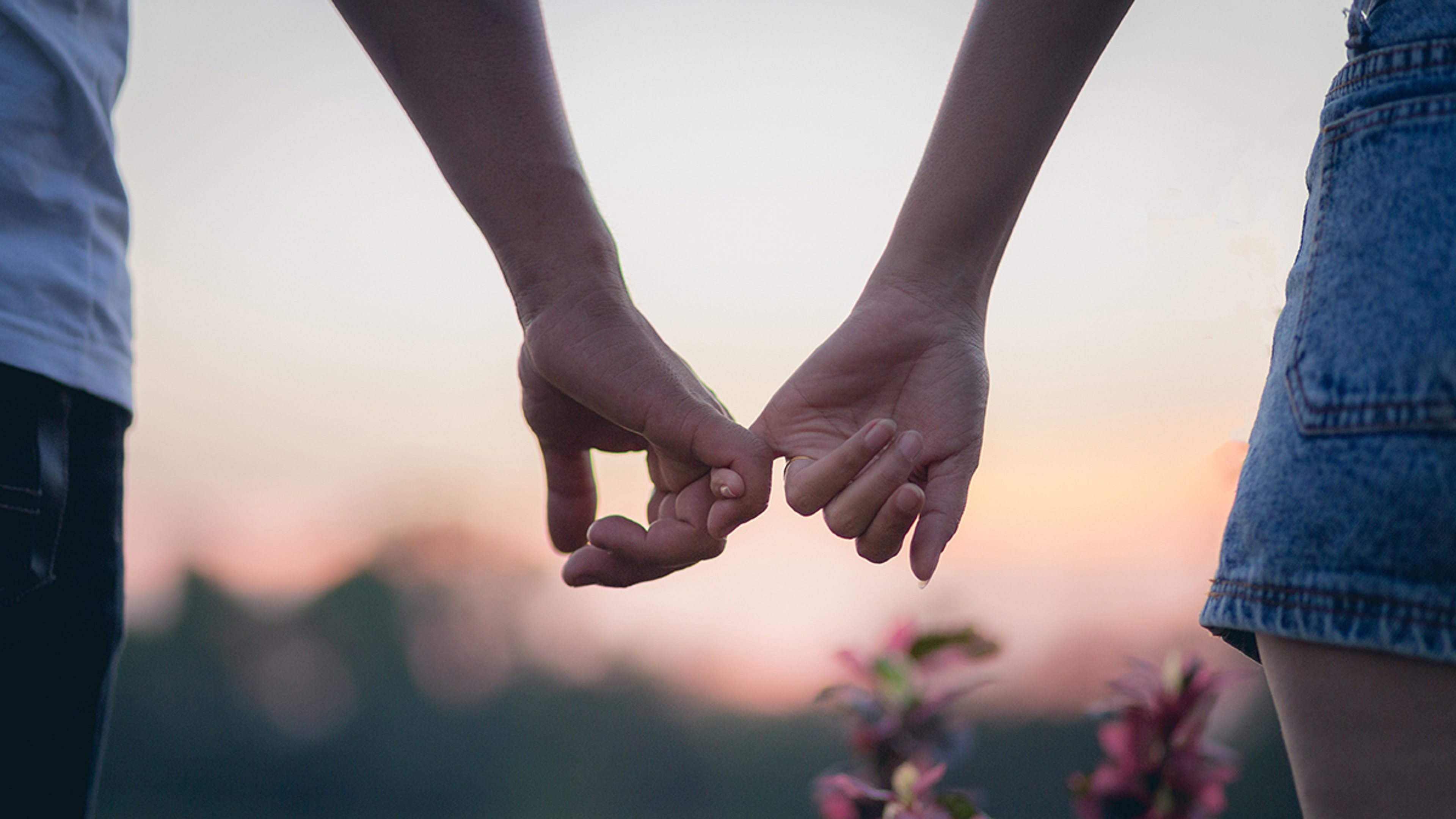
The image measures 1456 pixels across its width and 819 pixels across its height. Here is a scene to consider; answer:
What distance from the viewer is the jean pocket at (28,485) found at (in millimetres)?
1080

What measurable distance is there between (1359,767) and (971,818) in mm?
1507

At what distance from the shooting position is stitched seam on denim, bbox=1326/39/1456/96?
727 millimetres

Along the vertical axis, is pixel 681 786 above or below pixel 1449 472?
below

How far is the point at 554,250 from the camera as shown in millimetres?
1505

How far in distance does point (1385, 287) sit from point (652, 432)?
1078mm

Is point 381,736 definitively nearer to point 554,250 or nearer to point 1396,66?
point 554,250

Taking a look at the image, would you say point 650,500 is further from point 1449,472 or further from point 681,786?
point 681,786

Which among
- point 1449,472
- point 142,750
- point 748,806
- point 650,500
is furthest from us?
point 142,750

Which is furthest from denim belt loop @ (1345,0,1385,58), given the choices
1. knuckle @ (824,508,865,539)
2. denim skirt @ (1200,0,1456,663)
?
knuckle @ (824,508,865,539)

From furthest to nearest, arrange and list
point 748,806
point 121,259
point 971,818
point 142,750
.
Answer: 1. point 142,750
2. point 748,806
3. point 971,818
4. point 121,259

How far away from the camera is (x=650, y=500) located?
179 centimetres

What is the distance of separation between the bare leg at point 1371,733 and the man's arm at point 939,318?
2.32 feet

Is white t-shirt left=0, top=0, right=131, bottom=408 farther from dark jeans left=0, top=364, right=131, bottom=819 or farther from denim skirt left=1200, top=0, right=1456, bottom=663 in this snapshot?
denim skirt left=1200, top=0, right=1456, bottom=663

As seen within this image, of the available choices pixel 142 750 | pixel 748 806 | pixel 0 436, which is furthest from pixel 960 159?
pixel 142 750
